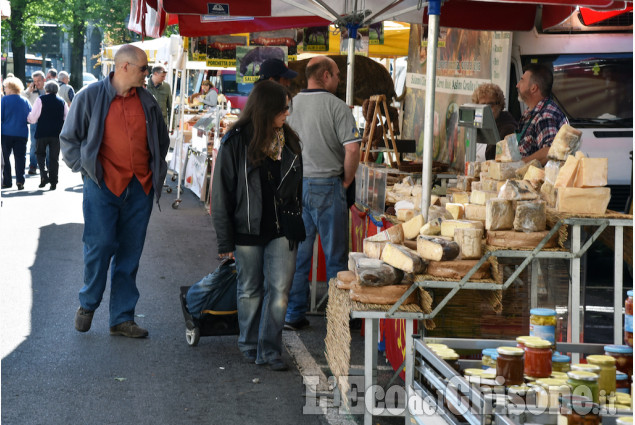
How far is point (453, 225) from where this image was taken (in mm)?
5215

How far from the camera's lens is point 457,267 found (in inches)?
197

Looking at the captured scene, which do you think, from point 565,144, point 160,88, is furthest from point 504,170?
point 160,88

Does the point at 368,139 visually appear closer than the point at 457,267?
No

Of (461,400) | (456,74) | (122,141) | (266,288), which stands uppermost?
(456,74)

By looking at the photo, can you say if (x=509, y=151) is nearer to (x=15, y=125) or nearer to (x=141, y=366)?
(x=141, y=366)

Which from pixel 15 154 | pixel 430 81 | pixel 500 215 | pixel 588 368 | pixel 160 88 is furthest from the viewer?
pixel 160 88

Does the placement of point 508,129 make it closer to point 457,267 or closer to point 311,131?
point 311,131

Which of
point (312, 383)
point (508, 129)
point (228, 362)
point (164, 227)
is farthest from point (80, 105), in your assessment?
point (164, 227)

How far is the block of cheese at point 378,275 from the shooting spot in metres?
4.94

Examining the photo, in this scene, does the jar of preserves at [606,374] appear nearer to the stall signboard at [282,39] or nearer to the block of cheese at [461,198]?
the block of cheese at [461,198]

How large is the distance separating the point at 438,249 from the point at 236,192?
5.85 feet

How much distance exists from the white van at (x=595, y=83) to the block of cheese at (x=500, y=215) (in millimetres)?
5549

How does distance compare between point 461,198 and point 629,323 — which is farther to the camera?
point 461,198

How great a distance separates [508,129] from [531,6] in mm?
1440
